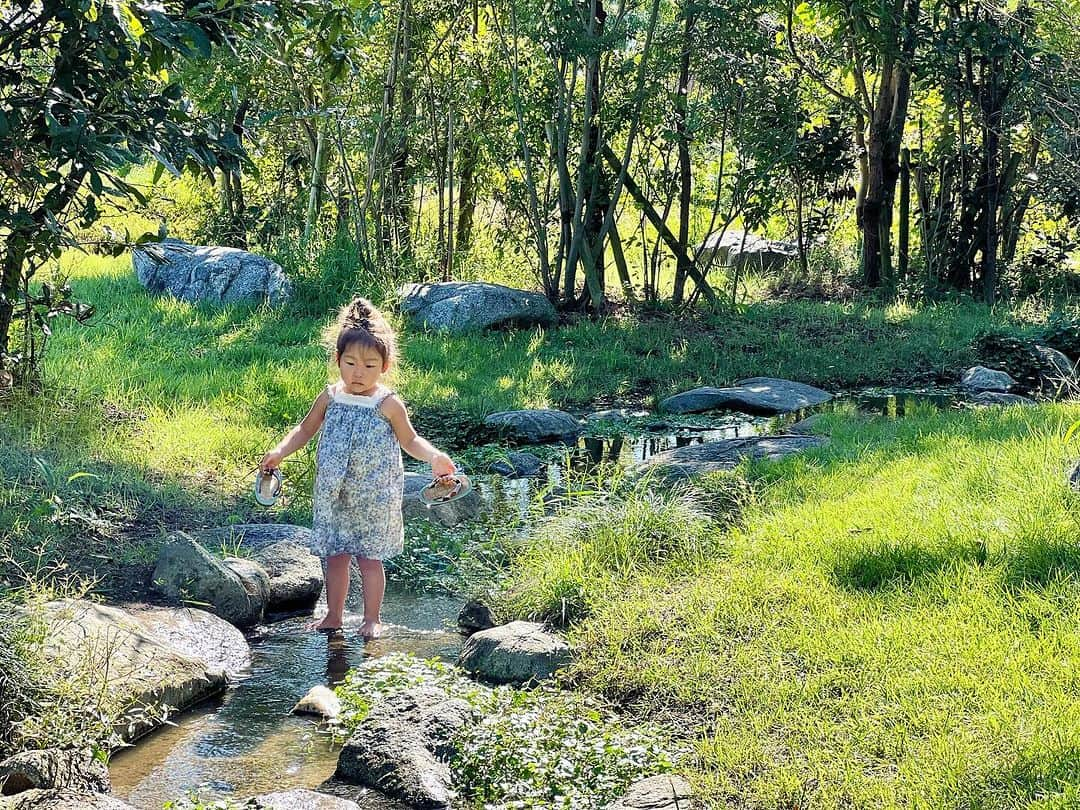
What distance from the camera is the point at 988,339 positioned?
1195 centimetres

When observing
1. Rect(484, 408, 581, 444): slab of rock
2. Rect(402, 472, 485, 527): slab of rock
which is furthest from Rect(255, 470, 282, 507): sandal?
Rect(484, 408, 581, 444): slab of rock

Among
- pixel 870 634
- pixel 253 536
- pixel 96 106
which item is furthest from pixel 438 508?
pixel 96 106

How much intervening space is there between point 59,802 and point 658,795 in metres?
1.75

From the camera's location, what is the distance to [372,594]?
534 centimetres

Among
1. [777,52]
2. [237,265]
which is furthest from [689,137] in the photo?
[237,265]

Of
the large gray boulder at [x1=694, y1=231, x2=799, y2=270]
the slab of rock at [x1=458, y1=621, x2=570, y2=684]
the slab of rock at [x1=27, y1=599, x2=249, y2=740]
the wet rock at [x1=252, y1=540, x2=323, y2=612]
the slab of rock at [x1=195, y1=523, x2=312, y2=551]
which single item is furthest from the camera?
the large gray boulder at [x1=694, y1=231, x2=799, y2=270]

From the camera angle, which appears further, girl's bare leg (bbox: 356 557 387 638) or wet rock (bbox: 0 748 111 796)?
girl's bare leg (bbox: 356 557 387 638)

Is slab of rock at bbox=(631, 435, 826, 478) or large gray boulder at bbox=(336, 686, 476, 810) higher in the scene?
slab of rock at bbox=(631, 435, 826, 478)

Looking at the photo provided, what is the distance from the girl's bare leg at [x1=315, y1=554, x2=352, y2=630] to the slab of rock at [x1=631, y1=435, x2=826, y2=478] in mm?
2282

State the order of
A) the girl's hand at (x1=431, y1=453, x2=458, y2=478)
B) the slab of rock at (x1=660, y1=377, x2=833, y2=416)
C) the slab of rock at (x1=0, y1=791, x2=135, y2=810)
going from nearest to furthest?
1. the slab of rock at (x1=0, y1=791, x2=135, y2=810)
2. the girl's hand at (x1=431, y1=453, x2=458, y2=478)
3. the slab of rock at (x1=660, y1=377, x2=833, y2=416)

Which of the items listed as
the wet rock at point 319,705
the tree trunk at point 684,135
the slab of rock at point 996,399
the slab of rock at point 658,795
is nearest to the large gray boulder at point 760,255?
the tree trunk at point 684,135

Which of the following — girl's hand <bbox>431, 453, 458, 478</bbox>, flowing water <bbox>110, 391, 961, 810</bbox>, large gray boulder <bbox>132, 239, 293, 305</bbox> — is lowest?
flowing water <bbox>110, 391, 961, 810</bbox>

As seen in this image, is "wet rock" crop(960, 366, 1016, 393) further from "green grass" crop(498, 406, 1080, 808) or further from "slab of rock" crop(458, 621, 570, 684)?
"slab of rock" crop(458, 621, 570, 684)

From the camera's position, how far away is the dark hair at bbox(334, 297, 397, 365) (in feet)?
17.4
